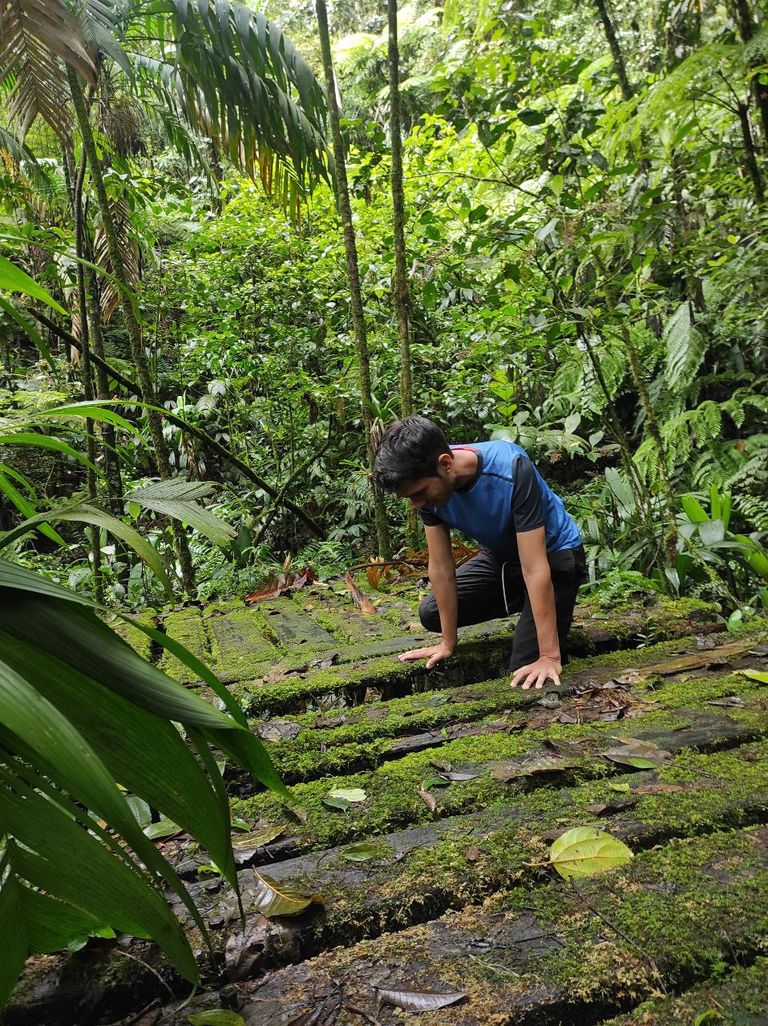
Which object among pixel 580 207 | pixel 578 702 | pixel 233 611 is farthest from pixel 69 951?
pixel 580 207

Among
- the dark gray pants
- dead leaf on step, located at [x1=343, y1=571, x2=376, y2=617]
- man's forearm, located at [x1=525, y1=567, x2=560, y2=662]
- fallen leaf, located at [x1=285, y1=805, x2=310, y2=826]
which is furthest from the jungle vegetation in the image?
man's forearm, located at [x1=525, y1=567, x2=560, y2=662]

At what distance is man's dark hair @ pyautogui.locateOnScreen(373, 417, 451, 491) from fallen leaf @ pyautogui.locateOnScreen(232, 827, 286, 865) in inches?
45.8

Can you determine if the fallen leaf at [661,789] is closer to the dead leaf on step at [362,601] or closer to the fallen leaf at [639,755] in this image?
the fallen leaf at [639,755]

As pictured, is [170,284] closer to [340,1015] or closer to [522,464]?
[522,464]

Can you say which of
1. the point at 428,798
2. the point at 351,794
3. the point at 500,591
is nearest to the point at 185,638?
the point at 500,591

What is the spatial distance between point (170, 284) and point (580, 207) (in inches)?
142

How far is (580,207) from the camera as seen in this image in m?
3.40

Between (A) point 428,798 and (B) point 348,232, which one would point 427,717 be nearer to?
(A) point 428,798

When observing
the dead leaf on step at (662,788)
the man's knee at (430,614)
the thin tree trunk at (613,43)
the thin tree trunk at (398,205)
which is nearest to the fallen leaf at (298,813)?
the dead leaf on step at (662,788)

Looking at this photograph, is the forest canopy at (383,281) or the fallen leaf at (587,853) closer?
the fallen leaf at (587,853)

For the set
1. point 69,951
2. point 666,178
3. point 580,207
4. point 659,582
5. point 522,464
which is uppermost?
point 666,178

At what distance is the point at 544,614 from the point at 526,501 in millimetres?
375

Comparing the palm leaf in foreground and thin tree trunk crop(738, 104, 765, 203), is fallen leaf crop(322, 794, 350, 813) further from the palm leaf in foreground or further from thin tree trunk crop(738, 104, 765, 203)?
thin tree trunk crop(738, 104, 765, 203)

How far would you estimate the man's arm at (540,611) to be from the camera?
210cm
